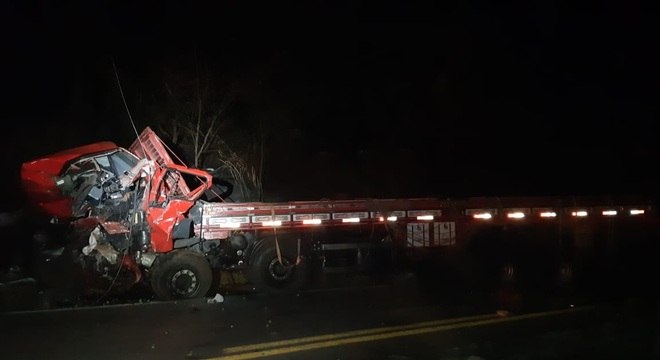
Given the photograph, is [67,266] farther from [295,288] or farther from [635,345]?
[635,345]

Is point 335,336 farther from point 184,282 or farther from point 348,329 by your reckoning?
point 184,282

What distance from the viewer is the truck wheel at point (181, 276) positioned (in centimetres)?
1012

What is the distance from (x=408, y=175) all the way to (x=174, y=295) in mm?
15165

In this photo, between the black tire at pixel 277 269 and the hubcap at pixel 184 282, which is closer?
the hubcap at pixel 184 282

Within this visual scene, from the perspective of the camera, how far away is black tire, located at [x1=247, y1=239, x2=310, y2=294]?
11078 millimetres

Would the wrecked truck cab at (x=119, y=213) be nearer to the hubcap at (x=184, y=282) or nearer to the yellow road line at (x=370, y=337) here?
the hubcap at (x=184, y=282)

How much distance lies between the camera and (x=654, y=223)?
15469mm

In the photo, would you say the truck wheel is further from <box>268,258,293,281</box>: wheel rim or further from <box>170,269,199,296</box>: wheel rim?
<box>268,258,293,281</box>: wheel rim

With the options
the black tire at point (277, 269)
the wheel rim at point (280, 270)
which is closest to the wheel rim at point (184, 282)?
the black tire at point (277, 269)

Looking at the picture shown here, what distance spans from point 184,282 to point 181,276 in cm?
12

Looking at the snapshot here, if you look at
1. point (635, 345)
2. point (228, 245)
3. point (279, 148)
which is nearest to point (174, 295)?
point (228, 245)

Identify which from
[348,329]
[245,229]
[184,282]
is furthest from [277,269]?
[348,329]

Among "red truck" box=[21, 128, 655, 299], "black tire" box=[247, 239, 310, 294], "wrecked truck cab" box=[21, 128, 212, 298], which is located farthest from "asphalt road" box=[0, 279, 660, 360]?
"red truck" box=[21, 128, 655, 299]

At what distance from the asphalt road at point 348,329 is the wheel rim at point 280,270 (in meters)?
0.66
